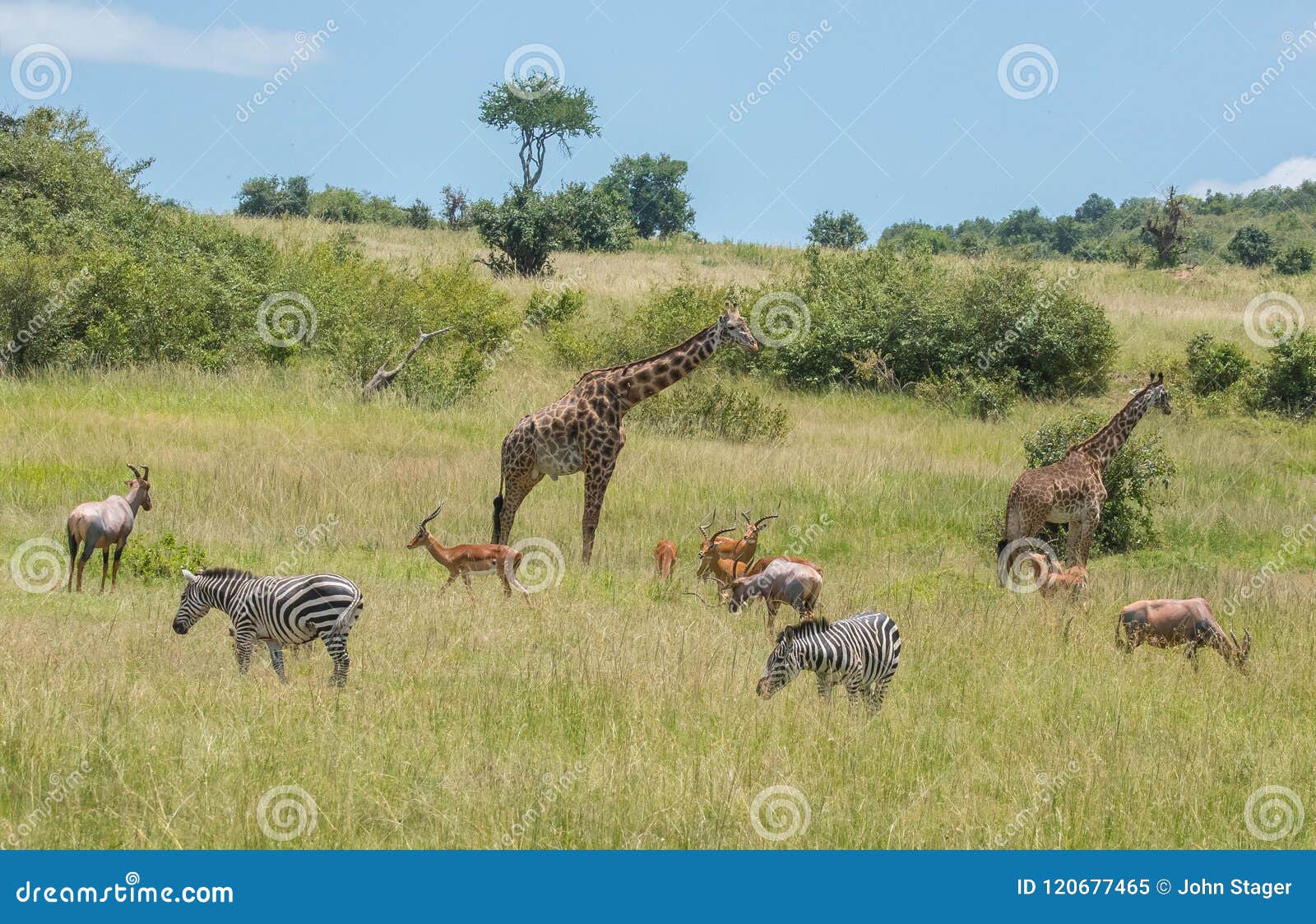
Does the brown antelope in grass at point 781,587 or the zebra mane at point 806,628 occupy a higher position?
the brown antelope in grass at point 781,587

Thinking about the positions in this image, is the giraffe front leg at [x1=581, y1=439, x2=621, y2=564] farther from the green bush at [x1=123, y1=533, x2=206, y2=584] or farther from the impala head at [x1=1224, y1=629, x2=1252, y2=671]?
the impala head at [x1=1224, y1=629, x2=1252, y2=671]

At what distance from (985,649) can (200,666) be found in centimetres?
570

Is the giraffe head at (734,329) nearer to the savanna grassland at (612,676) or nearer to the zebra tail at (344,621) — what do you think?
the savanna grassland at (612,676)

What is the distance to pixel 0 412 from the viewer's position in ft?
63.2

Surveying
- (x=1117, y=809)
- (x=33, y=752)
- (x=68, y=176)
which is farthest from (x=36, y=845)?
(x=68, y=176)

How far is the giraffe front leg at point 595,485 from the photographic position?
14.0 m

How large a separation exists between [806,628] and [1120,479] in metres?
10.2

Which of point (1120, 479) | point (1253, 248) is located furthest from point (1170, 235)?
point (1120, 479)

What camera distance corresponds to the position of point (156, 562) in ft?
40.7

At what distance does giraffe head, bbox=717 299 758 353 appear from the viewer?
14.0 m

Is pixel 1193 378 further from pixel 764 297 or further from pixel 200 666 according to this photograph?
pixel 200 666

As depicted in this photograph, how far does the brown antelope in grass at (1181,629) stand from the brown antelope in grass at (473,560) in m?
4.80

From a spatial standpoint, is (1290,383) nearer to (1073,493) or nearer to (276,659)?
(1073,493)

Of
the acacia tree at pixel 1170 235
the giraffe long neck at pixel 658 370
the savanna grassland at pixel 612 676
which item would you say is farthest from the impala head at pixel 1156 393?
the acacia tree at pixel 1170 235
